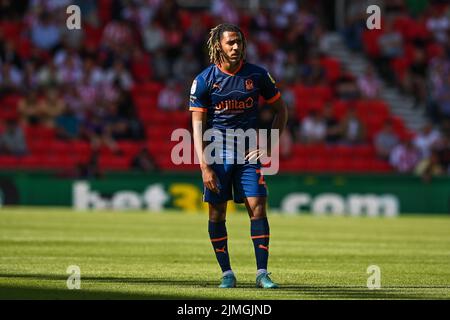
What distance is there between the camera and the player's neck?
1134cm

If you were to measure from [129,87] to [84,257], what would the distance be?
17454 millimetres

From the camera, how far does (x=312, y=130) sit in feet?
104

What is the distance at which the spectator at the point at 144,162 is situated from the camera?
29.5m

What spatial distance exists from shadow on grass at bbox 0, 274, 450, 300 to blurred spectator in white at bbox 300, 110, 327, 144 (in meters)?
20.1

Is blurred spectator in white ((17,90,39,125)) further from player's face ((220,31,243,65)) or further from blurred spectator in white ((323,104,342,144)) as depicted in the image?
player's face ((220,31,243,65))

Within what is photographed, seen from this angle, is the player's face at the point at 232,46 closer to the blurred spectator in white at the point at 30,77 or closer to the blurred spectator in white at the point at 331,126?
the blurred spectator in white at the point at 30,77

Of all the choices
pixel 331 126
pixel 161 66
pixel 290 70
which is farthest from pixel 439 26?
pixel 161 66

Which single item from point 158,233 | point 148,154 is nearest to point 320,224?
point 158,233

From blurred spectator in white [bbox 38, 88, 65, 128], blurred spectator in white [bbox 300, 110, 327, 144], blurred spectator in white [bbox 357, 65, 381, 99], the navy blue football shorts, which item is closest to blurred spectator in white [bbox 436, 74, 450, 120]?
blurred spectator in white [bbox 357, 65, 381, 99]

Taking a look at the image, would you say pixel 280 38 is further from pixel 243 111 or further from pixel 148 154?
pixel 243 111

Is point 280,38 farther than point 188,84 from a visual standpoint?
Yes

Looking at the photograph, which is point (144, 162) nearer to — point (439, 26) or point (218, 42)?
point (439, 26)

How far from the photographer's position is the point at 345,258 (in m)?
15.3
